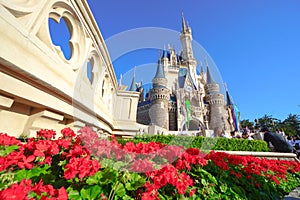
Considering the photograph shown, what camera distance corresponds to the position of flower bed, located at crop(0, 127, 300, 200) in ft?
3.38

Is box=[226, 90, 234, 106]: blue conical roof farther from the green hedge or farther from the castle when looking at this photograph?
the green hedge

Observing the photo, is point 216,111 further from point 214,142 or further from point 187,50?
point 214,142

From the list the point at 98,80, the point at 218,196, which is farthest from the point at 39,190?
the point at 98,80

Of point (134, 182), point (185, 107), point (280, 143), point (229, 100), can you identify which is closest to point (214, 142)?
point (280, 143)

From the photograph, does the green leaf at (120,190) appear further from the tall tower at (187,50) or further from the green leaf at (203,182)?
the tall tower at (187,50)

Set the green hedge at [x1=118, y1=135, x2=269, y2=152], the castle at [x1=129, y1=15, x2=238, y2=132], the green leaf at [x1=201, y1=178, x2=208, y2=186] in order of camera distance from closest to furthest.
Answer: the green leaf at [x1=201, y1=178, x2=208, y2=186], the green hedge at [x1=118, y1=135, x2=269, y2=152], the castle at [x1=129, y1=15, x2=238, y2=132]

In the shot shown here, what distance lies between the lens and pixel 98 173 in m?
1.18

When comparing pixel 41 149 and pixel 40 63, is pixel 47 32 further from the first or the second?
pixel 41 149

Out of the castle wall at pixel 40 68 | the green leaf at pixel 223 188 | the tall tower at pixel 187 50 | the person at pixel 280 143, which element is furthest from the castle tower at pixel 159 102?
the green leaf at pixel 223 188

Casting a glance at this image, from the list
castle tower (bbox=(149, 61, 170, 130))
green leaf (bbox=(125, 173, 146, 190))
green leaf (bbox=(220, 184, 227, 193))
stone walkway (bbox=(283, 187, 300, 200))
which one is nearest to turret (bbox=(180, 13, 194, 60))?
castle tower (bbox=(149, 61, 170, 130))

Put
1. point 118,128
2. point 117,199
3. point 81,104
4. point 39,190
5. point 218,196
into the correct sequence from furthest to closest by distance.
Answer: point 118,128 < point 81,104 < point 218,196 < point 117,199 < point 39,190

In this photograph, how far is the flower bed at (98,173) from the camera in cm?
103

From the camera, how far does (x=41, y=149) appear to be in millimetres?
1411

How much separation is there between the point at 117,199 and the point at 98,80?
11.9 feet
